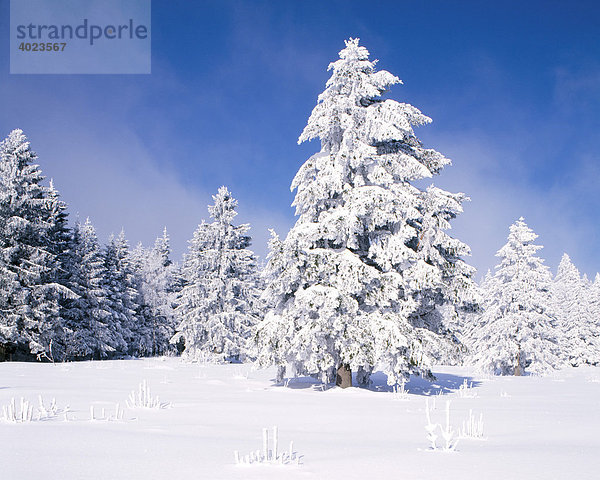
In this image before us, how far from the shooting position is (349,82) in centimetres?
1666

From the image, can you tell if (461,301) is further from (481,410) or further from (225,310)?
(225,310)

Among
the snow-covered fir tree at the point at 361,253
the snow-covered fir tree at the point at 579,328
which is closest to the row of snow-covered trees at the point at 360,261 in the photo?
the snow-covered fir tree at the point at 361,253

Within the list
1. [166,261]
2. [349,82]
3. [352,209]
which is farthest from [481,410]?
[166,261]

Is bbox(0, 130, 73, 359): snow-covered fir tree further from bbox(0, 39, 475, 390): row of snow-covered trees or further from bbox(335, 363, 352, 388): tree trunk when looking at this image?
bbox(335, 363, 352, 388): tree trunk

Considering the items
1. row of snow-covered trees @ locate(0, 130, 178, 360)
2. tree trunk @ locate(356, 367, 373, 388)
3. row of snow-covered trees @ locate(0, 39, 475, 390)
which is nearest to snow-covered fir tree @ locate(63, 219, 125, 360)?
row of snow-covered trees @ locate(0, 130, 178, 360)

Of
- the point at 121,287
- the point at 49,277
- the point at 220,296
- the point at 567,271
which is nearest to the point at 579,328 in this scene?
the point at 567,271

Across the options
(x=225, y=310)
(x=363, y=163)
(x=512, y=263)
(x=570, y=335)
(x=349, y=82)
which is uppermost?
(x=349, y=82)

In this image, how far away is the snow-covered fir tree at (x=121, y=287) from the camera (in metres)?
39.7

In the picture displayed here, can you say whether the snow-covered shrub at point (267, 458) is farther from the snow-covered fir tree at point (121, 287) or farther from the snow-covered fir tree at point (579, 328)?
the snow-covered fir tree at point (579, 328)

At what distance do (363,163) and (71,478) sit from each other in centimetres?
1323

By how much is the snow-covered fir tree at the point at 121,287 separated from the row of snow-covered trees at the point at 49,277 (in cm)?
9

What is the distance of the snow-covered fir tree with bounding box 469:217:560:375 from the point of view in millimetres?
31422

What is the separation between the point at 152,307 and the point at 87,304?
52.3ft

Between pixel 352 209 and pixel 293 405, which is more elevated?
pixel 352 209
